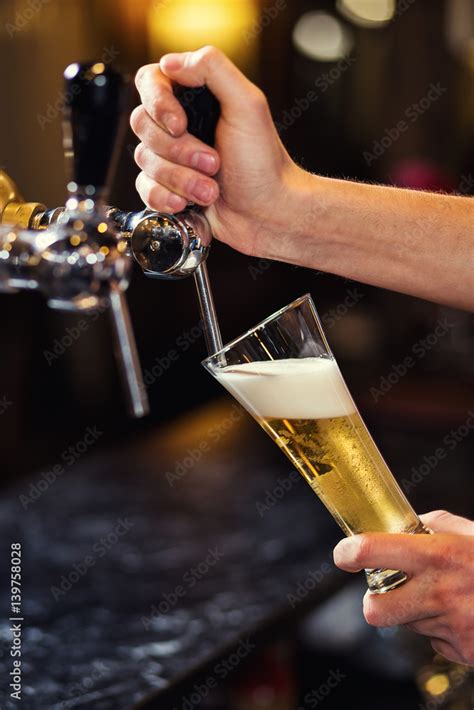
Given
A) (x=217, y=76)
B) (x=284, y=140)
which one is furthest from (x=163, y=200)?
(x=284, y=140)

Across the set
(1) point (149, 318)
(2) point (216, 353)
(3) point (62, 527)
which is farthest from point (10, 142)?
(2) point (216, 353)

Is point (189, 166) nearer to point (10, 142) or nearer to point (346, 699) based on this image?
point (346, 699)

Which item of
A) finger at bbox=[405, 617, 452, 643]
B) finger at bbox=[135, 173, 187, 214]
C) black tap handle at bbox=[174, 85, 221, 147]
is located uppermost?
black tap handle at bbox=[174, 85, 221, 147]

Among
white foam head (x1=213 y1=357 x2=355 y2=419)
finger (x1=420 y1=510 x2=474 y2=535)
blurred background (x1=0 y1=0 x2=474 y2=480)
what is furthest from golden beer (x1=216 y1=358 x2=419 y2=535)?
blurred background (x1=0 y1=0 x2=474 y2=480)

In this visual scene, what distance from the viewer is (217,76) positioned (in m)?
1.03

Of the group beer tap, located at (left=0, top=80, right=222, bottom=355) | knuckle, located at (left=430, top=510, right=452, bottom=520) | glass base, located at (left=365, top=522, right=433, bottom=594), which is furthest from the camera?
knuckle, located at (left=430, top=510, right=452, bottom=520)

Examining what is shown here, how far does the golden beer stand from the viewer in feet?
3.56

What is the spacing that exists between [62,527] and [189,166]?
3.46 feet

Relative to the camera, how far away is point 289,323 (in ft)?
3.57

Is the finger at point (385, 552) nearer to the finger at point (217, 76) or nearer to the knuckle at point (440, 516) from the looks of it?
the knuckle at point (440, 516)

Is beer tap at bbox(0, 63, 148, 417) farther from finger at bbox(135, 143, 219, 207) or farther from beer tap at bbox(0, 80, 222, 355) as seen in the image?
finger at bbox(135, 143, 219, 207)

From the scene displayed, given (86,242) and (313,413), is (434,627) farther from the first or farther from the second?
(86,242)

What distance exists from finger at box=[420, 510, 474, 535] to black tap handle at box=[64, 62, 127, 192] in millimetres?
729

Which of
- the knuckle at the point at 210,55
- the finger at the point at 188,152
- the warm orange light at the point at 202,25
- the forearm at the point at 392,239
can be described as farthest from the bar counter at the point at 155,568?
the warm orange light at the point at 202,25
